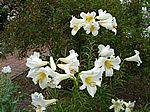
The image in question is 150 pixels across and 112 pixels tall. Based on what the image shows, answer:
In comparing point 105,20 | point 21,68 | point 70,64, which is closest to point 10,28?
point 21,68

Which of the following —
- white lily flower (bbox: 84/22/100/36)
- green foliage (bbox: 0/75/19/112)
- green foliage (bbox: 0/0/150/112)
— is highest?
white lily flower (bbox: 84/22/100/36)

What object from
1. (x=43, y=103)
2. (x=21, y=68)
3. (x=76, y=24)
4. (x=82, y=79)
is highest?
(x=76, y=24)

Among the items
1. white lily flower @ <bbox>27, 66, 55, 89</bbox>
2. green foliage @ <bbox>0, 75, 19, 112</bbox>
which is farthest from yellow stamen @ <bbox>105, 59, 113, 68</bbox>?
green foliage @ <bbox>0, 75, 19, 112</bbox>

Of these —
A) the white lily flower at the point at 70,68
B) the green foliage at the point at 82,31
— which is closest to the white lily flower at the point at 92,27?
the white lily flower at the point at 70,68

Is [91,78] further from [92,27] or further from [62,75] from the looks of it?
[92,27]

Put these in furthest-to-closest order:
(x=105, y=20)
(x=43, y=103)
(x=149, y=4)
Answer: (x=149, y=4) → (x=105, y=20) → (x=43, y=103)

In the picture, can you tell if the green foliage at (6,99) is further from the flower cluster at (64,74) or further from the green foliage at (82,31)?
the flower cluster at (64,74)

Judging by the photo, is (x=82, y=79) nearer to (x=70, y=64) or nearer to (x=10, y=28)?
(x=70, y=64)

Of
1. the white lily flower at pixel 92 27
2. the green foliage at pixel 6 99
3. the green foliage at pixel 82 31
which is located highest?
the white lily flower at pixel 92 27

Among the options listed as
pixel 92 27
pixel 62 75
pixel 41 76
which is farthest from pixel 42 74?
pixel 92 27

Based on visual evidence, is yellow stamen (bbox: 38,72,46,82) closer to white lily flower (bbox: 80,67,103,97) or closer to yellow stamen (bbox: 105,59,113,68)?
white lily flower (bbox: 80,67,103,97)

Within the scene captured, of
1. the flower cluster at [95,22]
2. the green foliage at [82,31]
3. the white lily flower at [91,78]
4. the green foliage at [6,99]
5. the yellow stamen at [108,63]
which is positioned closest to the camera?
the white lily flower at [91,78]
